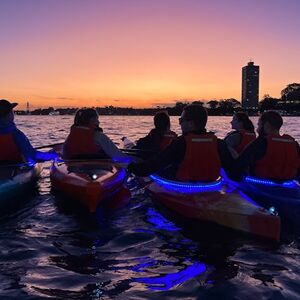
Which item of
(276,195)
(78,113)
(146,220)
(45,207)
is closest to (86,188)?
(146,220)

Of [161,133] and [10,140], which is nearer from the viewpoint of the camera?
[10,140]

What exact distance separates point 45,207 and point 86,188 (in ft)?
5.88

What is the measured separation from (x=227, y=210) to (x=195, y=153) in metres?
1.02

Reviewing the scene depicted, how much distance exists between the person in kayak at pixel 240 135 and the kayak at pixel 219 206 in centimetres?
242

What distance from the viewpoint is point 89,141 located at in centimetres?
838

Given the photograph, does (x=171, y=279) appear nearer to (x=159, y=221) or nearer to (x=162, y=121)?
(x=159, y=221)

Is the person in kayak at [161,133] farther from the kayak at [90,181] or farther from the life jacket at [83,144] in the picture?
the life jacket at [83,144]

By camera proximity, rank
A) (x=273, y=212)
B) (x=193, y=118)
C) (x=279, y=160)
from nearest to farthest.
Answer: (x=273, y=212) → (x=193, y=118) → (x=279, y=160)

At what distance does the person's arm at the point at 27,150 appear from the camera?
8.41 metres

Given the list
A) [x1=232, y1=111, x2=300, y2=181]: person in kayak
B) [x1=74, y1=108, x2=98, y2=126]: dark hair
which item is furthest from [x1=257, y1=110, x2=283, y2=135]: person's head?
[x1=74, y1=108, x2=98, y2=126]: dark hair

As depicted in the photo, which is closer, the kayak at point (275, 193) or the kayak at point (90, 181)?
the kayak at point (275, 193)

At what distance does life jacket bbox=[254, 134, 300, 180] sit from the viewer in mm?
6691

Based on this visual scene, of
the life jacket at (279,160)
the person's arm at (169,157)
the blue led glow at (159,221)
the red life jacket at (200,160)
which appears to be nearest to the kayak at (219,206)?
the red life jacket at (200,160)

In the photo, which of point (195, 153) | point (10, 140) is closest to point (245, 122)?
point (195, 153)
